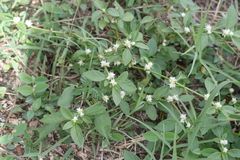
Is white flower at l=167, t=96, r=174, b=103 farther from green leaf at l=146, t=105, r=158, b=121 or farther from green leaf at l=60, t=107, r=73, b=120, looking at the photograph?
green leaf at l=60, t=107, r=73, b=120

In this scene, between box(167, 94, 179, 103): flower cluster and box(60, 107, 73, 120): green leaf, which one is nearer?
box(60, 107, 73, 120): green leaf

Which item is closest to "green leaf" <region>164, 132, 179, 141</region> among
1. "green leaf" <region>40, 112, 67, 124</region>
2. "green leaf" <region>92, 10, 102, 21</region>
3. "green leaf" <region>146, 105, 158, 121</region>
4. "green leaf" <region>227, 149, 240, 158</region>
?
"green leaf" <region>146, 105, 158, 121</region>

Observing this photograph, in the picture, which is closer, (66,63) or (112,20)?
(112,20)

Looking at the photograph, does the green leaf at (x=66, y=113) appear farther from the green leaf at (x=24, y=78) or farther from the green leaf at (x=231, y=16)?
the green leaf at (x=231, y=16)

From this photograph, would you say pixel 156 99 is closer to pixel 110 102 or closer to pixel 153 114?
pixel 153 114

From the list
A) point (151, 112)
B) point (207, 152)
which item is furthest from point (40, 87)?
point (207, 152)

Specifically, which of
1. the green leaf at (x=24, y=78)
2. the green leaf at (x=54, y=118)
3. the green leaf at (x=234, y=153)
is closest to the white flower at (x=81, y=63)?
the green leaf at (x=24, y=78)

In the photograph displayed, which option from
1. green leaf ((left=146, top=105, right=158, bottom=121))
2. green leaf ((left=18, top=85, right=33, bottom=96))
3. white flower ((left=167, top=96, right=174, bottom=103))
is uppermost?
green leaf ((left=18, top=85, right=33, bottom=96))

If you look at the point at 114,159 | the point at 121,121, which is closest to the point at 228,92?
the point at 121,121
